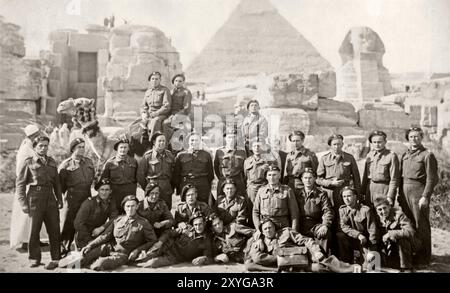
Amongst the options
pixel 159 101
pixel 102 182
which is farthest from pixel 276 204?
pixel 159 101

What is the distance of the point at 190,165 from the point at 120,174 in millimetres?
961

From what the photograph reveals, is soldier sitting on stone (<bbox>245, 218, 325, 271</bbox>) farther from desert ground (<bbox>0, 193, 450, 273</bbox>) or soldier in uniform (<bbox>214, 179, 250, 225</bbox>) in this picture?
soldier in uniform (<bbox>214, 179, 250, 225</bbox>)

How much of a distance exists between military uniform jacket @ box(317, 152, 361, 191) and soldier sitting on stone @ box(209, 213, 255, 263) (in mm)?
1235

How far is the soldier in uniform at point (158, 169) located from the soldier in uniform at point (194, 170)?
0.58ft

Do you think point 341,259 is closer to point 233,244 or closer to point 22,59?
point 233,244

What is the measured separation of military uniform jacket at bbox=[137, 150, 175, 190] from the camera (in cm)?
726

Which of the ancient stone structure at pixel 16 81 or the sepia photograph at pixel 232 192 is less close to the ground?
the ancient stone structure at pixel 16 81

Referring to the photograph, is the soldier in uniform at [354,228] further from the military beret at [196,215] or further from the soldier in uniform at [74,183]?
the soldier in uniform at [74,183]

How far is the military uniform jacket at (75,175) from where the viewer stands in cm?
705

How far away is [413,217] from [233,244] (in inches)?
94.4

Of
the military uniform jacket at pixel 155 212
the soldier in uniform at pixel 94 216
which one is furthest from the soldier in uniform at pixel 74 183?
the military uniform jacket at pixel 155 212

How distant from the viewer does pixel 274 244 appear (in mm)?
6605

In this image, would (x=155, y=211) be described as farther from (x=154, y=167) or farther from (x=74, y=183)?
(x=74, y=183)
